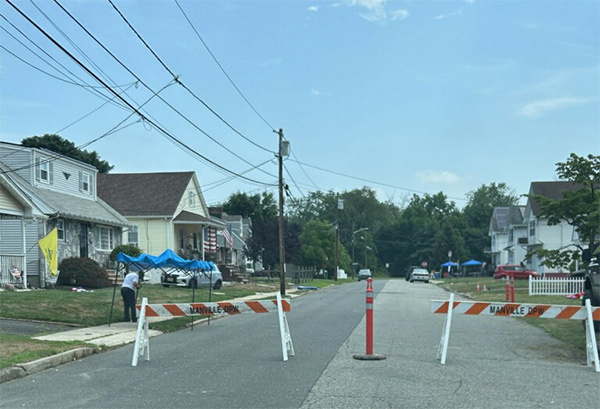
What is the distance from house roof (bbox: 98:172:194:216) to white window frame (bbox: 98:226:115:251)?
6.89 meters

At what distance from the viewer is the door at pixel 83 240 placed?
35.1 metres

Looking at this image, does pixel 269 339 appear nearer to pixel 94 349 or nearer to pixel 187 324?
pixel 94 349

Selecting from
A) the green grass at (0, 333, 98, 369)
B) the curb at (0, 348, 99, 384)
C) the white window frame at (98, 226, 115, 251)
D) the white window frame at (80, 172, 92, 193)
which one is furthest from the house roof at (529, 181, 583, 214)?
the curb at (0, 348, 99, 384)

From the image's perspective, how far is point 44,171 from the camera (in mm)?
34344

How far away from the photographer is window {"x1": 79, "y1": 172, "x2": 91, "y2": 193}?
38.2m

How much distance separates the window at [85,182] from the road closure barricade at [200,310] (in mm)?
27455

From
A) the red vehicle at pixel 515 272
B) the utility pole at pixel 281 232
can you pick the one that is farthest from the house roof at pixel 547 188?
the utility pole at pixel 281 232

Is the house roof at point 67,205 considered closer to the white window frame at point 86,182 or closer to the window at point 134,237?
the white window frame at point 86,182

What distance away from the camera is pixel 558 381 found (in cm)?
987

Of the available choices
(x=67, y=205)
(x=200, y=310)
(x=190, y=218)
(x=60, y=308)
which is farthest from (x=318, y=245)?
(x=200, y=310)

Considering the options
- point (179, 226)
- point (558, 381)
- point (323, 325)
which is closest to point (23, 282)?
point (323, 325)

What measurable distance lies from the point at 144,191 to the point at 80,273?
17.4m

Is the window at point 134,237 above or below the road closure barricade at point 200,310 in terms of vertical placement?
above

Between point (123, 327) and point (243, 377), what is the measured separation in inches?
359
